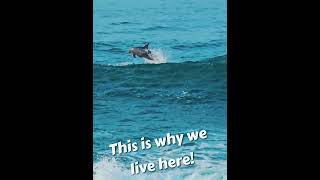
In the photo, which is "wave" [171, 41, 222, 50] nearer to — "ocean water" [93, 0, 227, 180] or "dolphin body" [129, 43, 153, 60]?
"ocean water" [93, 0, 227, 180]

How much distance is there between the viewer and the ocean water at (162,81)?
14.8 feet

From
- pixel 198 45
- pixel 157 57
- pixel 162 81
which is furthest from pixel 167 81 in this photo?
pixel 198 45

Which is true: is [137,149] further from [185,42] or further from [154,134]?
[185,42]

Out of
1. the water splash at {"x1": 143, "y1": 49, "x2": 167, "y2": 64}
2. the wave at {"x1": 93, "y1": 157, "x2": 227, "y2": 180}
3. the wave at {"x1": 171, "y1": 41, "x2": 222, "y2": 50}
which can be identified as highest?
the wave at {"x1": 171, "y1": 41, "x2": 222, "y2": 50}

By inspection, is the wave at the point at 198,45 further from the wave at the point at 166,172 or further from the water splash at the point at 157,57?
the wave at the point at 166,172

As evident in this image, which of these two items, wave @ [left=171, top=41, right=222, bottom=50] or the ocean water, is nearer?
the ocean water

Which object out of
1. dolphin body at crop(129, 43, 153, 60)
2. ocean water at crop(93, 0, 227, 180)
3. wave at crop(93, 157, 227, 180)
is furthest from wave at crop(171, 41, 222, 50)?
wave at crop(93, 157, 227, 180)

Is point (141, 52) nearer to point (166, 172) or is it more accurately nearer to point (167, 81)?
point (167, 81)

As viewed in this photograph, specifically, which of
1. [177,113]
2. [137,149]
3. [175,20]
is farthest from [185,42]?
[137,149]

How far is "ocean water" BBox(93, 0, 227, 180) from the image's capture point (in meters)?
4.50

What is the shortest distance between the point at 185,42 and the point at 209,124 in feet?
1.78

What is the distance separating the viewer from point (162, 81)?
459 centimetres

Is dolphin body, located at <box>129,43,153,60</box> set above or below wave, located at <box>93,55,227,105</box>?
above

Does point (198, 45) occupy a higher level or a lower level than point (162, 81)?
higher
